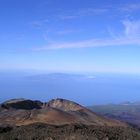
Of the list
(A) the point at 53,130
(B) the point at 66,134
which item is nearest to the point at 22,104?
(A) the point at 53,130

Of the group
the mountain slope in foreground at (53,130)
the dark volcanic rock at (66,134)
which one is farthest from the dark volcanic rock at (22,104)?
the dark volcanic rock at (66,134)

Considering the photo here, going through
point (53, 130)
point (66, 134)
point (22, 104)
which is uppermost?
point (22, 104)

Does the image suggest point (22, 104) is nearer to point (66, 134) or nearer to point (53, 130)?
point (53, 130)

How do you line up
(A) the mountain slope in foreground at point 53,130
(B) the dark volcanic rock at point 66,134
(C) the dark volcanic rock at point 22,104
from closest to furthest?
(B) the dark volcanic rock at point 66,134 < (A) the mountain slope in foreground at point 53,130 < (C) the dark volcanic rock at point 22,104

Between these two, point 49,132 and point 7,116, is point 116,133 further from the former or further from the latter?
point 7,116

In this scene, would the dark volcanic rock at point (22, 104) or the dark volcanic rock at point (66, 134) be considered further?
the dark volcanic rock at point (22, 104)

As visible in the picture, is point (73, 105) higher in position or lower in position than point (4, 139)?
higher

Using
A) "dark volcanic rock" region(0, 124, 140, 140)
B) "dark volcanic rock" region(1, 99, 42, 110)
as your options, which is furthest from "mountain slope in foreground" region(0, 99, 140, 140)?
"dark volcanic rock" region(1, 99, 42, 110)

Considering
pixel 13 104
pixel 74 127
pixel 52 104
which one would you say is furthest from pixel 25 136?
pixel 52 104

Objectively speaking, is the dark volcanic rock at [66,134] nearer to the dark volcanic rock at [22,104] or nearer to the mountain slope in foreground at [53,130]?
the mountain slope in foreground at [53,130]

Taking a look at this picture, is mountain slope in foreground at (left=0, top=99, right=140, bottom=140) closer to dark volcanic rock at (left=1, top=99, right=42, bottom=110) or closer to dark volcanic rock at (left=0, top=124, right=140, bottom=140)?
dark volcanic rock at (left=0, top=124, right=140, bottom=140)

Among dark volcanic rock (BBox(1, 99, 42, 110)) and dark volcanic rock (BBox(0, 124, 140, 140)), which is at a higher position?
dark volcanic rock (BBox(1, 99, 42, 110))
